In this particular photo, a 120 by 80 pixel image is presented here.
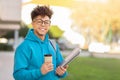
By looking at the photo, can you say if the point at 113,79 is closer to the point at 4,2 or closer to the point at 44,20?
the point at 4,2

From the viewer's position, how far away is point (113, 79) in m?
19.9

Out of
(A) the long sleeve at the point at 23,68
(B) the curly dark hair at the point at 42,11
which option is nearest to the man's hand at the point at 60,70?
(A) the long sleeve at the point at 23,68

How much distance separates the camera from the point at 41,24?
3.38 meters

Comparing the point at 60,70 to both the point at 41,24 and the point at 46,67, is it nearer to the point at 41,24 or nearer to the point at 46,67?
the point at 46,67

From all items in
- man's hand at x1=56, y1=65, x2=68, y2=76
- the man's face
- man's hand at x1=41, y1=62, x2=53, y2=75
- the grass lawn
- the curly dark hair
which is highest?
the curly dark hair

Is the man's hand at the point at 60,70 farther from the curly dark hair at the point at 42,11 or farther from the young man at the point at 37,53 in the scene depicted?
the curly dark hair at the point at 42,11

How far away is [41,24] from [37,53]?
0.20 metres

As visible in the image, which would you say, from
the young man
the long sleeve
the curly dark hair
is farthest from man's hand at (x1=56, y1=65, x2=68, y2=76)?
the curly dark hair

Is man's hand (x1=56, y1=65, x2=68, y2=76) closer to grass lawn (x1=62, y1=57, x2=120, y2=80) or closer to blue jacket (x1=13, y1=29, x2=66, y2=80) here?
blue jacket (x1=13, y1=29, x2=66, y2=80)

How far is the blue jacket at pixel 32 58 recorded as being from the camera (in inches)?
129

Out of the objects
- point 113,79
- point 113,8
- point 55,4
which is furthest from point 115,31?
point 55,4

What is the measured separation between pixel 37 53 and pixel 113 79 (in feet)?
55.1

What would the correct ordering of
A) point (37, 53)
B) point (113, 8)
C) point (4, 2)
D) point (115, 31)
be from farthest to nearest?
point (115, 31) → point (113, 8) → point (4, 2) → point (37, 53)

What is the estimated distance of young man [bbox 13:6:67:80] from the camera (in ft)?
10.8
